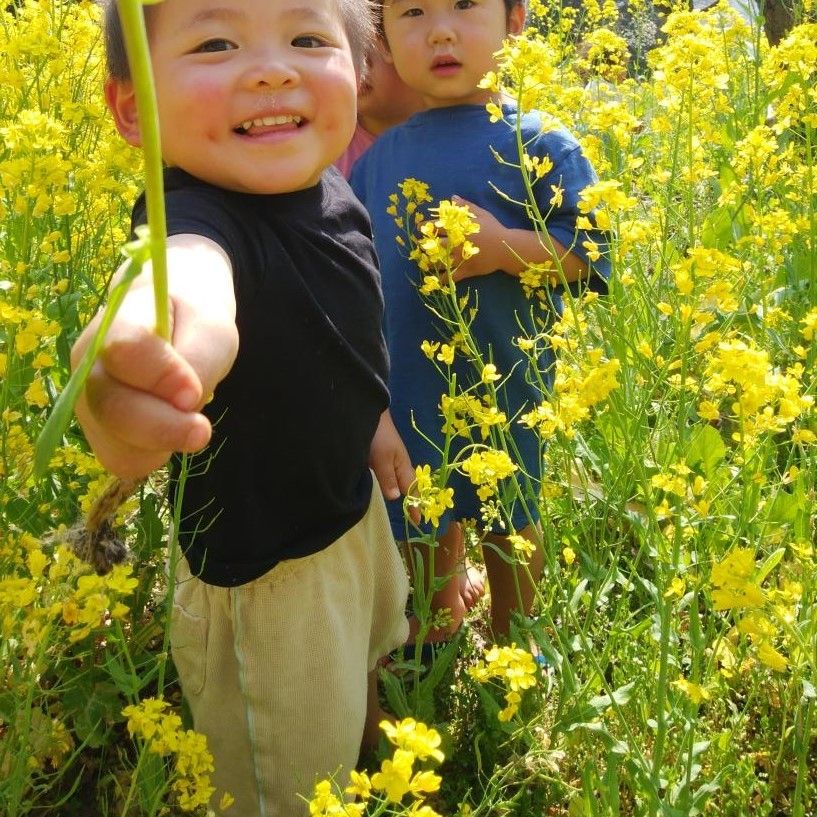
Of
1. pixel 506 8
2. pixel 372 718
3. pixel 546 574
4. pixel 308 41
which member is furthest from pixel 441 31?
pixel 372 718

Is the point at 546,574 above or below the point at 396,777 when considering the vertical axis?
below

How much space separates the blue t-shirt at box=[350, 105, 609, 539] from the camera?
5.48 ft

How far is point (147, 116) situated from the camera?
0.34 meters

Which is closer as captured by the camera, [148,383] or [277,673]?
[148,383]

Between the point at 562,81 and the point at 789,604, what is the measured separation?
2841 millimetres

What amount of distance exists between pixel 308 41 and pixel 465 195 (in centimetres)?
66

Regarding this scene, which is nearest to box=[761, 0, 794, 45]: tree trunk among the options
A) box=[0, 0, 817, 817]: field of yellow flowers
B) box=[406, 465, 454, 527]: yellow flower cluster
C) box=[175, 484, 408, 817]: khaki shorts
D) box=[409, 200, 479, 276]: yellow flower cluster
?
box=[0, 0, 817, 817]: field of yellow flowers

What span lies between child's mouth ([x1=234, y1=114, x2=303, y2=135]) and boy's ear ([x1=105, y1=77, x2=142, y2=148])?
0.60 feet

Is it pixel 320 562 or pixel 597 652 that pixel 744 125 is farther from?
pixel 320 562

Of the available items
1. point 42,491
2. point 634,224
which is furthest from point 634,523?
point 42,491

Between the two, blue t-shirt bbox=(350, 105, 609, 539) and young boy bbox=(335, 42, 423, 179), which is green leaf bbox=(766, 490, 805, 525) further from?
young boy bbox=(335, 42, 423, 179)

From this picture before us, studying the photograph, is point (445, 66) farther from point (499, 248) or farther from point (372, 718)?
point (372, 718)

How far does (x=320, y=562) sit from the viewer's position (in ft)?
4.22

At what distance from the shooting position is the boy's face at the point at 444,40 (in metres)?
1.63
